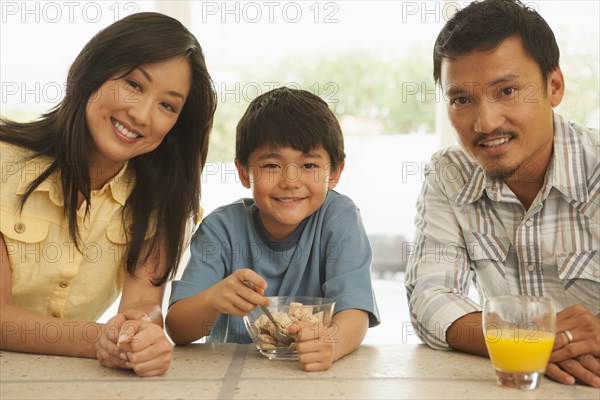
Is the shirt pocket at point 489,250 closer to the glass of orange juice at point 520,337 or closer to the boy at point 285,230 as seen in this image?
the boy at point 285,230

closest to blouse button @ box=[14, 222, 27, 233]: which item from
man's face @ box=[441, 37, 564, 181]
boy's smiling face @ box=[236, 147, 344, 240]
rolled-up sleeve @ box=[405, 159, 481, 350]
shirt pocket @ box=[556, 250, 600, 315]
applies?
boy's smiling face @ box=[236, 147, 344, 240]

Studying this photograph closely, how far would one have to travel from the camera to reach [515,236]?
140cm

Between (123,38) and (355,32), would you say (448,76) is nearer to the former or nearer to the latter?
(123,38)

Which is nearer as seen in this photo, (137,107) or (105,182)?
(137,107)

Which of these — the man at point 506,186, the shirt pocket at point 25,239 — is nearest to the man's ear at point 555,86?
the man at point 506,186

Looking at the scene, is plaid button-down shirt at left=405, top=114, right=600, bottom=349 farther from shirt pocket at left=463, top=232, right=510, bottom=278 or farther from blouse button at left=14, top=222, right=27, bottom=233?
blouse button at left=14, top=222, right=27, bottom=233

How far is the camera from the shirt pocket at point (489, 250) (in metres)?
1.41

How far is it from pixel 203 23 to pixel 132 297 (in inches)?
56.1

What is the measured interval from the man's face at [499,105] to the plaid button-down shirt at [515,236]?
2.4 inches

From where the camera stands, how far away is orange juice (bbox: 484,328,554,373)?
0.99 metres

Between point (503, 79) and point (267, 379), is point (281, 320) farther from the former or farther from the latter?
point (503, 79)

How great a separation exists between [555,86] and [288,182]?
0.56 m

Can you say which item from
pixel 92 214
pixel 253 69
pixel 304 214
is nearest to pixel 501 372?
pixel 304 214

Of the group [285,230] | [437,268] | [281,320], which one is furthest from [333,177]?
[281,320]
